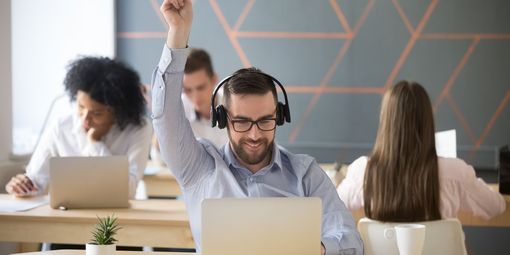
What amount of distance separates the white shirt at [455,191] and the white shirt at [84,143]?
111 centimetres

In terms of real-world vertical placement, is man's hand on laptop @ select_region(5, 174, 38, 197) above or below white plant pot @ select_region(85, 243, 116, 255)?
above

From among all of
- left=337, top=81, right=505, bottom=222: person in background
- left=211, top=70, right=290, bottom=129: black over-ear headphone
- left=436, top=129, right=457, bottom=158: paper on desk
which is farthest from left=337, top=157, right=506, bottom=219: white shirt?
left=211, top=70, right=290, bottom=129: black over-ear headphone

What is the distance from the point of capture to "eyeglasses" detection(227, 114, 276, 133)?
245 cm

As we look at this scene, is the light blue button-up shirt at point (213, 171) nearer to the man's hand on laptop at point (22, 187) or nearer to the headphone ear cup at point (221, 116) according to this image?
the headphone ear cup at point (221, 116)

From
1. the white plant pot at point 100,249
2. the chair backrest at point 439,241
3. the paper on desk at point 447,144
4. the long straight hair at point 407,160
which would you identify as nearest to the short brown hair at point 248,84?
the white plant pot at point 100,249

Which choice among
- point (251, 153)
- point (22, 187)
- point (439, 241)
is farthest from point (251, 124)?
point (22, 187)

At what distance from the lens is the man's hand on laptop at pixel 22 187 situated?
3.99 meters

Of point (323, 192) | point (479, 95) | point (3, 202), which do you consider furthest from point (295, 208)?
point (479, 95)

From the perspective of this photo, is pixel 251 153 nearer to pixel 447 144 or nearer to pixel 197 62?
pixel 447 144

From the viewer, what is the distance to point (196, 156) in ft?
8.51

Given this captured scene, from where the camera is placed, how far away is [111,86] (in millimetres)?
4281

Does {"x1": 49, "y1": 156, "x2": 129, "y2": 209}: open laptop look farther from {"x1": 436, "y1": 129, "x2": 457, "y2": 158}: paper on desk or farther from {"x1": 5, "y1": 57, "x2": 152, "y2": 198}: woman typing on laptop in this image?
{"x1": 436, "y1": 129, "x2": 457, "y2": 158}: paper on desk

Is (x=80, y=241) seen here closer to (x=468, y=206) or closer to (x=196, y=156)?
(x=196, y=156)

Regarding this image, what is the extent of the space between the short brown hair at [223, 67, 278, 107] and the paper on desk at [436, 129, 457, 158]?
1.93m
